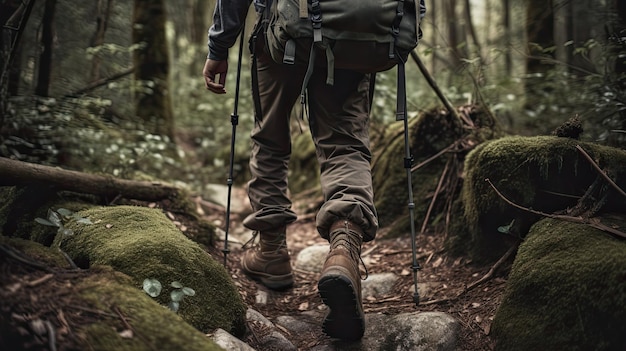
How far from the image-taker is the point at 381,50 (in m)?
2.73

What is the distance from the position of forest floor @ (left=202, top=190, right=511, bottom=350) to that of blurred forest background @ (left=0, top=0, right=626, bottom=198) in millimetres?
1243

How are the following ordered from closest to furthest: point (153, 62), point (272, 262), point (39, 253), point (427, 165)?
point (39, 253)
point (272, 262)
point (427, 165)
point (153, 62)

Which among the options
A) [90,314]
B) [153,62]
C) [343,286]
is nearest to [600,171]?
[343,286]

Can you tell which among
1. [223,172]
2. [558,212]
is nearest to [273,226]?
[558,212]

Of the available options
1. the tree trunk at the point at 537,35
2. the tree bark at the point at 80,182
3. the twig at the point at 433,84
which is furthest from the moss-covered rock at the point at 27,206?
the tree trunk at the point at 537,35

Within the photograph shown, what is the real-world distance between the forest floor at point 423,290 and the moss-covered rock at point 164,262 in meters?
0.26

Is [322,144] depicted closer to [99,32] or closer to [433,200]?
[433,200]

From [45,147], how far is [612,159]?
4.16m

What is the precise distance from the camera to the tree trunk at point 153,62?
751 cm

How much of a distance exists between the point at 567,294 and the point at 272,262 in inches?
75.4

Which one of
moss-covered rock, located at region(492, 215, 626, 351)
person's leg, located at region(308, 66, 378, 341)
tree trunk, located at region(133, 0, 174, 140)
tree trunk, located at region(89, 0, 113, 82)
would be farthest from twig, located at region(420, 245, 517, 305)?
tree trunk, located at region(133, 0, 174, 140)

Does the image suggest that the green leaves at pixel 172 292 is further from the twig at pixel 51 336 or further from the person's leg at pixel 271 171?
the person's leg at pixel 271 171

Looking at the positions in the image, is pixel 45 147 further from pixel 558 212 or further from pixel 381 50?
pixel 558 212

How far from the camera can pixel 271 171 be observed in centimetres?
349
